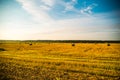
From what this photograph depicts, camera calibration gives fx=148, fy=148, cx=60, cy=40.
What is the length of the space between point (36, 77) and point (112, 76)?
532 cm

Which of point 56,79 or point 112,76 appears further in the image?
point 112,76

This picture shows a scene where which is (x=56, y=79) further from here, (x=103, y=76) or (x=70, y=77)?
(x=103, y=76)

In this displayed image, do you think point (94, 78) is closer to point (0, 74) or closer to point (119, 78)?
point (119, 78)

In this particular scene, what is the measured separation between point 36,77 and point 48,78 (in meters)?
0.90

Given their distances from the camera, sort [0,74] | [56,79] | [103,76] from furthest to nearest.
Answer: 1. [0,74]
2. [103,76]
3. [56,79]

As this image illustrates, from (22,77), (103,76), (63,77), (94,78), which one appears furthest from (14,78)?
(103,76)

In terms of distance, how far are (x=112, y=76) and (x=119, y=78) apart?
0.59 meters

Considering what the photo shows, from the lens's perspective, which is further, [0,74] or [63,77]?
[0,74]

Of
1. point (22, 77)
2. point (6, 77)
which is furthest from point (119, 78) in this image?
point (6, 77)

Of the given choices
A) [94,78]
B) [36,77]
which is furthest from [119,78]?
[36,77]

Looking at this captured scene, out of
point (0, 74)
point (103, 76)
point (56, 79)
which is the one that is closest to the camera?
point (56, 79)

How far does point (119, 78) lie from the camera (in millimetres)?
9891

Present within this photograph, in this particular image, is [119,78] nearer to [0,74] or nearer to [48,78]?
[48,78]

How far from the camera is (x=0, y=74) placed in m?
11.1
